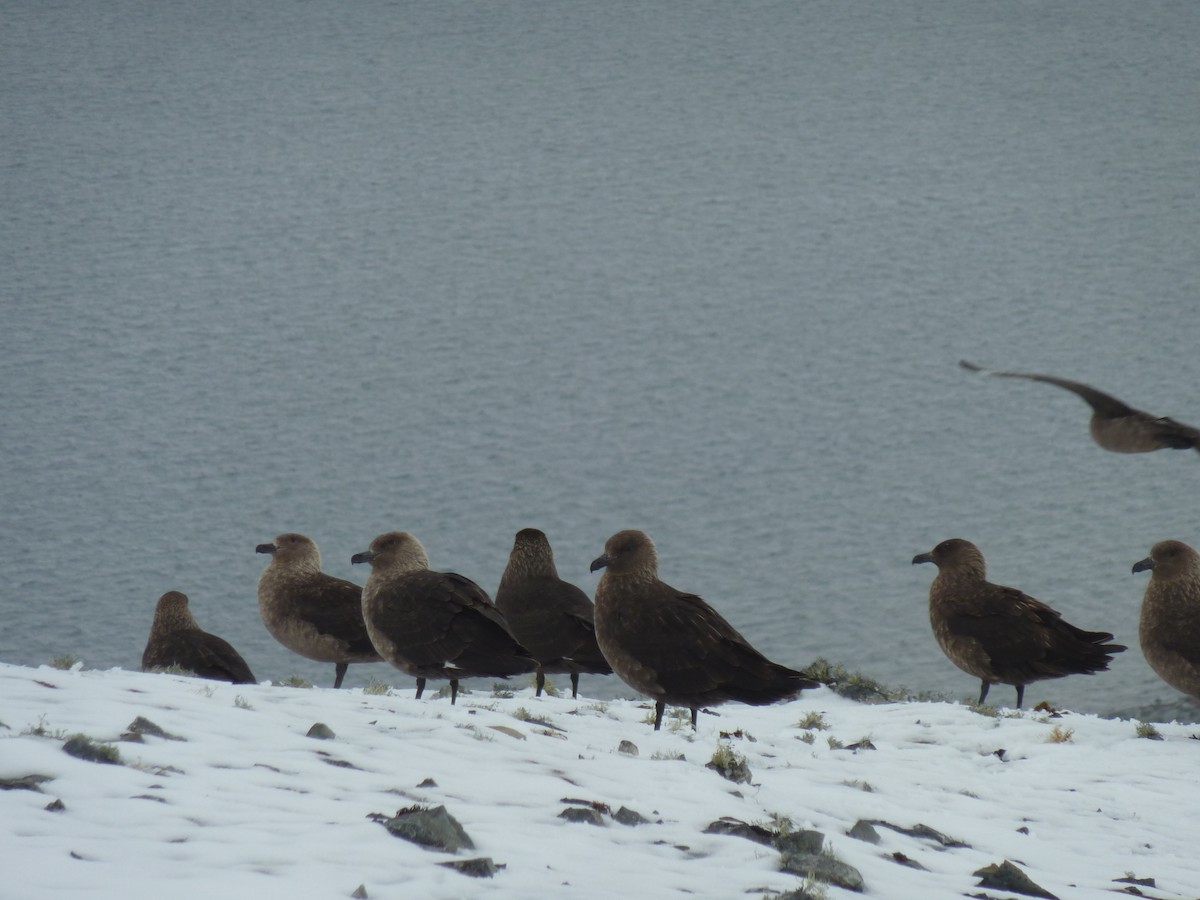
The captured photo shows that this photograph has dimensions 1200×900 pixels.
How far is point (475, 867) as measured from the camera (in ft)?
14.9

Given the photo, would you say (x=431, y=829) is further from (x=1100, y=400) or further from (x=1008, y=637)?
(x=1008, y=637)

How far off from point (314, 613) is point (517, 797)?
5.17 m

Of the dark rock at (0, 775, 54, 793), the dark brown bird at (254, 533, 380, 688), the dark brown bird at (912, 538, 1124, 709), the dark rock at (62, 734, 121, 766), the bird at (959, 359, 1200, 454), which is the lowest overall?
the dark rock at (0, 775, 54, 793)

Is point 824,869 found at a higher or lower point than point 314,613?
lower

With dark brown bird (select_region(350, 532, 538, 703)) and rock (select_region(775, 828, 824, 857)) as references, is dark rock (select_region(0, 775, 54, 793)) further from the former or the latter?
dark brown bird (select_region(350, 532, 538, 703))

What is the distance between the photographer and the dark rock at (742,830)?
227 inches

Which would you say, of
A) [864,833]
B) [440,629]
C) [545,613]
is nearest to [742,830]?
[864,833]

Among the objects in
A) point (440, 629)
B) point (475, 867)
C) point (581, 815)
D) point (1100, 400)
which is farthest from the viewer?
point (440, 629)

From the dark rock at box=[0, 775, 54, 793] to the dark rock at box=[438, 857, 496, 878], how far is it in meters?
1.67

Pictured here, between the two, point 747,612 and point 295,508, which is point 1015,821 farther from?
point 295,508

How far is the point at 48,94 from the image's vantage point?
28.7 m

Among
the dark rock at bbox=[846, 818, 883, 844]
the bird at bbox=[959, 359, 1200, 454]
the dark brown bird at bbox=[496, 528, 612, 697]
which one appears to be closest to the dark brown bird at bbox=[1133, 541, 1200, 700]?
the bird at bbox=[959, 359, 1200, 454]

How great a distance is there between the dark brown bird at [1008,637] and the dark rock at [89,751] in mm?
8427

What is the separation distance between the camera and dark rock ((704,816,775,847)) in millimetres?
5757
